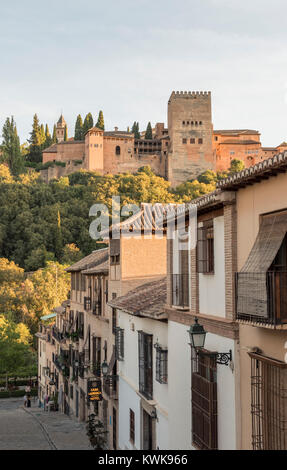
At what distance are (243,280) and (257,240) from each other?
67 centimetres

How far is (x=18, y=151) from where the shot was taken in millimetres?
111750

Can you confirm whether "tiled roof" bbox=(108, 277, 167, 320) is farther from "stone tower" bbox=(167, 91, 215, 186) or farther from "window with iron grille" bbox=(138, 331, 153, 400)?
"stone tower" bbox=(167, 91, 215, 186)

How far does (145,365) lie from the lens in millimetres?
15391

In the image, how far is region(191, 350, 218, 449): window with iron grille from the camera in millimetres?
9773

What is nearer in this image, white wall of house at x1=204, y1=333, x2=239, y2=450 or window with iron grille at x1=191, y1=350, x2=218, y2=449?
white wall of house at x1=204, y1=333, x2=239, y2=450

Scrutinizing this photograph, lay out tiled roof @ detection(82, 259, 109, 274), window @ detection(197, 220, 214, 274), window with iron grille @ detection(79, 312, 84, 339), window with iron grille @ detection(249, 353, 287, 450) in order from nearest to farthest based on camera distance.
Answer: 1. window with iron grille @ detection(249, 353, 287, 450)
2. window @ detection(197, 220, 214, 274)
3. tiled roof @ detection(82, 259, 109, 274)
4. window with iron grille @ detection(79, 312, 84, 339)

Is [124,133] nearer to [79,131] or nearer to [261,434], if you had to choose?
[79,131]

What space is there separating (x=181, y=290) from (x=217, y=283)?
2188 millimetres

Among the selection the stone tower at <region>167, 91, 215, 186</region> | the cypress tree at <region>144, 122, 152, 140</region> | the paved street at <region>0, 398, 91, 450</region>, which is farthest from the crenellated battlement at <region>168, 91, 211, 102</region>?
the paved street at <region>0, 398, 91, 450</region>

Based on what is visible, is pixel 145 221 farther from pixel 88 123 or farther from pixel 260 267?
pixel 88 123

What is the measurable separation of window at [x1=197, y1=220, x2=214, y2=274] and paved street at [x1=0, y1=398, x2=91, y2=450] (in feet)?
50.3

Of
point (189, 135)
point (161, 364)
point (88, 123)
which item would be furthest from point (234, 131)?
point (161, 364)

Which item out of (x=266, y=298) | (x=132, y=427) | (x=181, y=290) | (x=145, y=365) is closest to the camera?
(x=266, y=298)

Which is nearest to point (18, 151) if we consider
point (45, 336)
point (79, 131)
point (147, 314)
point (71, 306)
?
point (79, 131)
